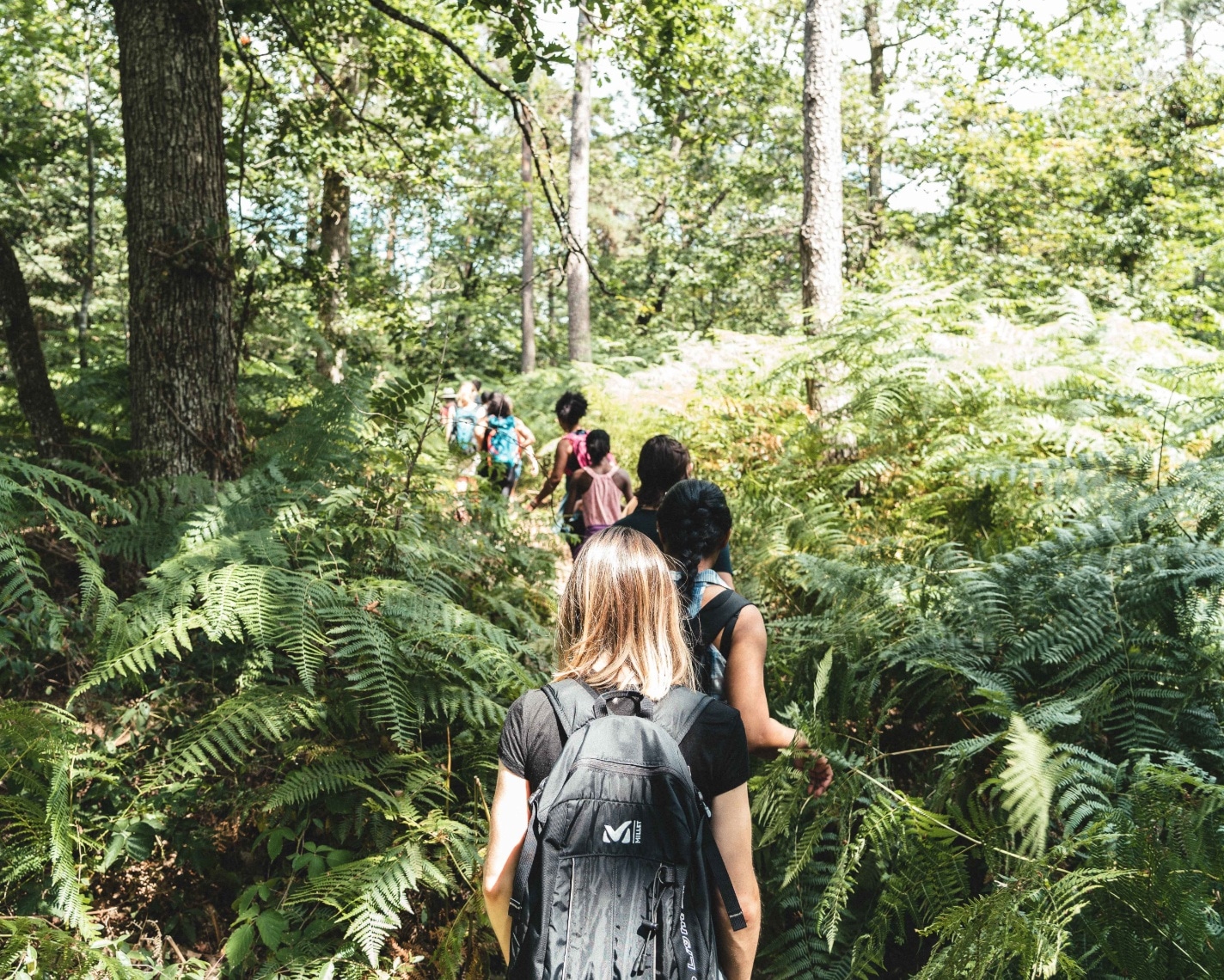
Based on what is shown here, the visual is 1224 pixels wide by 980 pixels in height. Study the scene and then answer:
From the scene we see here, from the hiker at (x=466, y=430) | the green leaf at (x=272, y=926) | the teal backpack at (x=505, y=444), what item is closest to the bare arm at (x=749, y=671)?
the green leaf at (x=272, y=926)

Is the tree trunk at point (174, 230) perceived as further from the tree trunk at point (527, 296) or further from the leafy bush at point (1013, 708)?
the tree trunk at point (527, 296)

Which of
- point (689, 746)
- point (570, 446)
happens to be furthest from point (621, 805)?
point (570, 446)

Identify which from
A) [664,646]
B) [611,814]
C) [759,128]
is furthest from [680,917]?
[759,128]

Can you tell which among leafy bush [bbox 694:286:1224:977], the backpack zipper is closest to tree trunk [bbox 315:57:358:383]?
leafy bush [bbox 694:286:1224:977]

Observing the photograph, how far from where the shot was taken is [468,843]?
303 cm

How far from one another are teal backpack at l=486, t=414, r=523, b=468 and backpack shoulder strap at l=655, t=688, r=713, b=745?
6258 millimetres

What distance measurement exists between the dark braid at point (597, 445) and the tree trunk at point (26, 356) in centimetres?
340

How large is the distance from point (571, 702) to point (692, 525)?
1.22 m

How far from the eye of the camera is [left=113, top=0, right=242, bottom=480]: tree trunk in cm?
432

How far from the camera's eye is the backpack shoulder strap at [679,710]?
1875 mm

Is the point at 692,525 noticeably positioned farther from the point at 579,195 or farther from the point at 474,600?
the point at 579,195

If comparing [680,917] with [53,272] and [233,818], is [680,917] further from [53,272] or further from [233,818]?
[53,272]

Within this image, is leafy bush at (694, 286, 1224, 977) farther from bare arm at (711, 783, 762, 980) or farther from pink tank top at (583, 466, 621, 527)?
pink tank top at (583, 466, 621, 527)

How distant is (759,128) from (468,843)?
16.7 meters
